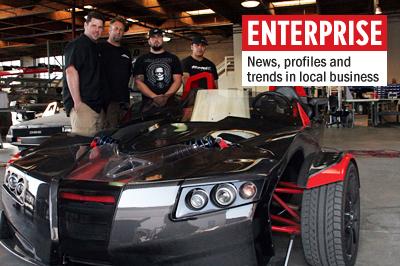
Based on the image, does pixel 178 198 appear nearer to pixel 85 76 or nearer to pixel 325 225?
pixel 325 225

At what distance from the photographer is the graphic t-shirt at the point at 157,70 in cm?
422

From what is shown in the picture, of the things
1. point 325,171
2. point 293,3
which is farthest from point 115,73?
point 293,3

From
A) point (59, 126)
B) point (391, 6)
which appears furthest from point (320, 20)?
point (391, 6)

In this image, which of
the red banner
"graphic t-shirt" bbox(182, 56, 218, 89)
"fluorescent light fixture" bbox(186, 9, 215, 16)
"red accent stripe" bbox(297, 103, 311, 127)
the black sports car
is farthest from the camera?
"fluorescent light fixture" bbox(186, 9, 215, 16)

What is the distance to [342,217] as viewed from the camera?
2076 millimetres

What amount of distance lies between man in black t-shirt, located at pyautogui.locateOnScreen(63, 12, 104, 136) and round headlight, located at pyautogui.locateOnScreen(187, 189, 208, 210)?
7.07ft

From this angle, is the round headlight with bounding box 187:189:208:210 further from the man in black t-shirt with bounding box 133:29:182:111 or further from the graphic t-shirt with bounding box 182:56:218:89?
the graphic t-shirt with bounding box 182:56:218:89

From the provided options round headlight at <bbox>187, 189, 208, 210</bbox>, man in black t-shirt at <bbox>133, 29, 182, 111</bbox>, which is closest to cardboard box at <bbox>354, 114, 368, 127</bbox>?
man in black t-shirt at <bbox>133, 29, 182, 111</bbox>

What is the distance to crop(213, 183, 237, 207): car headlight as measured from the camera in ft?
5.48

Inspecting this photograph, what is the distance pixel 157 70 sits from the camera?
4.22 m

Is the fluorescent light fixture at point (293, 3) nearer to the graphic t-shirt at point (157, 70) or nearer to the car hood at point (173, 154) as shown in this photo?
the graphic t-shirt at point (157, 70)

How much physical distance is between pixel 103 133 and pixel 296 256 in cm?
139

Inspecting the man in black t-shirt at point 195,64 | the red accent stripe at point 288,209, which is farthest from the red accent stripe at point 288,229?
the man in black t-shirt at point 195,64

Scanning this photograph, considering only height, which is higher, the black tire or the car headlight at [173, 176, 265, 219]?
the car headlight at [173, 176, 265, 219]
